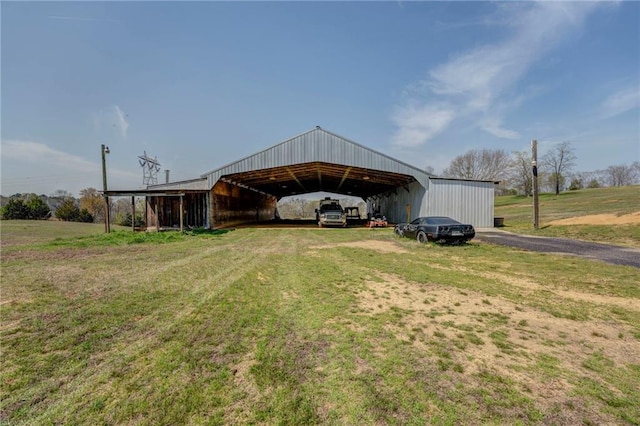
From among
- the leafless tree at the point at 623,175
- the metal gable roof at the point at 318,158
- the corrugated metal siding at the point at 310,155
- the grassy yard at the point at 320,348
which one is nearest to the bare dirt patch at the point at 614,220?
the metal gable roof at the point at 318,158

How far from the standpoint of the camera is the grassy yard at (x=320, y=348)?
7.51 ft

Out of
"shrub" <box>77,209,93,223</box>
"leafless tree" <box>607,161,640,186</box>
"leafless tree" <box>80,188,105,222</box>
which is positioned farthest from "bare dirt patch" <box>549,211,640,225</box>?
"leafless tree" <box>607,161,640,186</box>

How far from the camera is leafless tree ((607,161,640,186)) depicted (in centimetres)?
7084

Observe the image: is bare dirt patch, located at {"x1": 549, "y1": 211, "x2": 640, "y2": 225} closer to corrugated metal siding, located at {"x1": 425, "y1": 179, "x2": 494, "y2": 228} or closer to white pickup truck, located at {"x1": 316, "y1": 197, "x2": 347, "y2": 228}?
corrugated metal siding, located at {"x1": 425, "y1": 179, "x2": 494, "y2": 228}

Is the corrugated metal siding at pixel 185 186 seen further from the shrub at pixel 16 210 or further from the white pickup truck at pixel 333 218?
the shrub at pixel 16 210

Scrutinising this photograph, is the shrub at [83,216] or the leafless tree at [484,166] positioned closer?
the shrub at [83,216]

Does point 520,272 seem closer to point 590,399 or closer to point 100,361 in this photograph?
point 590,399

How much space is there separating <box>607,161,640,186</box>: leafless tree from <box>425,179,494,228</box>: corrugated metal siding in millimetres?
83417

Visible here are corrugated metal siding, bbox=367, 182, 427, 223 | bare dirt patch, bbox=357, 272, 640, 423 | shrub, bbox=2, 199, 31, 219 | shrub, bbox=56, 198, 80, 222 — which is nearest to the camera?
bare dirt patch, bbox=357, 272, 640, 423

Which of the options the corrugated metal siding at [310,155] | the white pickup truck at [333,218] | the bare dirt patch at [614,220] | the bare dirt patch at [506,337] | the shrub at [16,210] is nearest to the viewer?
the bare dirt patch at [506,337]

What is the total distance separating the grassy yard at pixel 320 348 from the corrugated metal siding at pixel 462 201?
1446 cm

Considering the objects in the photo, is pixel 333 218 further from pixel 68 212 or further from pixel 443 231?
pixel 68 212

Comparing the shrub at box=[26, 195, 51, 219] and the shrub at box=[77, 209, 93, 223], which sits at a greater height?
the shrub at box=[26, 195, 51, 219]

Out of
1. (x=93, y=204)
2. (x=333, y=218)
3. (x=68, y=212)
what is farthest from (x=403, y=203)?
(x=93, y=204)
